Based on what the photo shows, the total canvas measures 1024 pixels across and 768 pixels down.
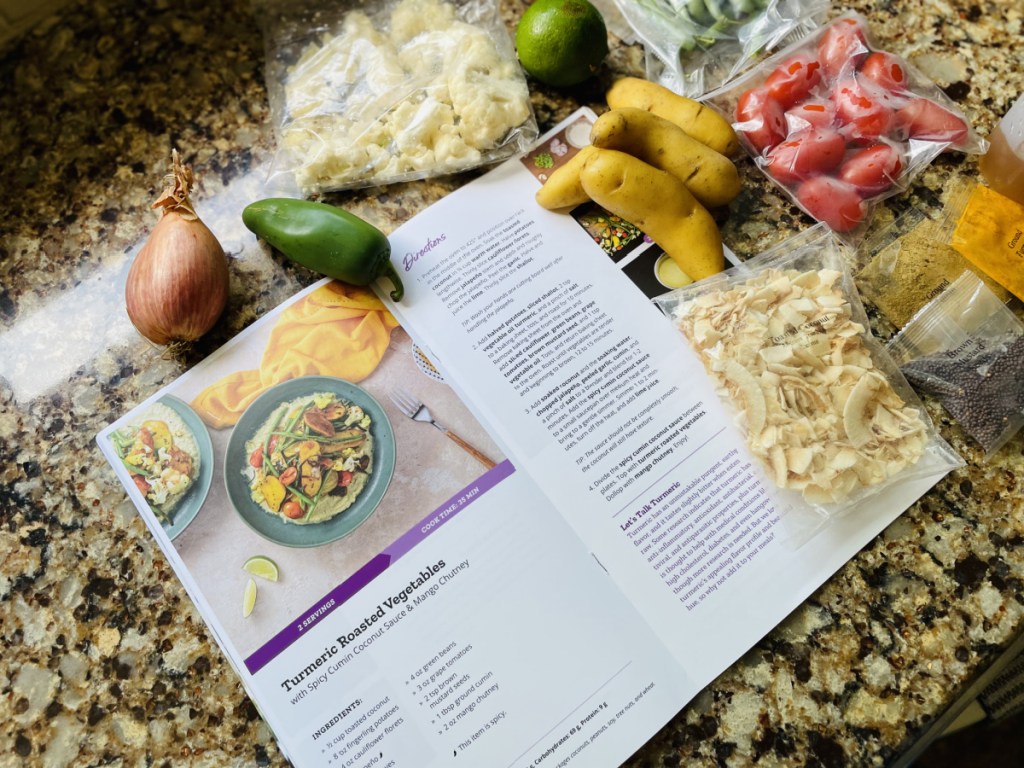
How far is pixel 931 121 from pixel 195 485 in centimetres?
81

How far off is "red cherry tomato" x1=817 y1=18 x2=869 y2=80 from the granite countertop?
0.25 feet

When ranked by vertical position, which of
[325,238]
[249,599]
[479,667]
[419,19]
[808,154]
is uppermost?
[419,19]

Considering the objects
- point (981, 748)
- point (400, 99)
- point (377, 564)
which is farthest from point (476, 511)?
point (981, 748)

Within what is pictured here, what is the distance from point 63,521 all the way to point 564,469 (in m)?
0.47

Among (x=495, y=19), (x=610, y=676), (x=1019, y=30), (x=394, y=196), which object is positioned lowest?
(x=610, y=676)

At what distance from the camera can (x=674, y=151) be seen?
2.36ft

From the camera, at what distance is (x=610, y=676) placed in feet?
2.02

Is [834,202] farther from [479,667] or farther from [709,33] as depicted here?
[479,667]

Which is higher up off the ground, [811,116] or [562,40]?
[562,40]

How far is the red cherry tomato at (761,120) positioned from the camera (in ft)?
2.45

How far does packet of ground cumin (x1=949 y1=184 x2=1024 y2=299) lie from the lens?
688 mm

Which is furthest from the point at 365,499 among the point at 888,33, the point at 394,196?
the point at 888,33

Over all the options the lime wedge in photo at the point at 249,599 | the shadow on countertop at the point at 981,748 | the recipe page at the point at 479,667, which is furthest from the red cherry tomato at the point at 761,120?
the shadow on countertop at the point at 981,748

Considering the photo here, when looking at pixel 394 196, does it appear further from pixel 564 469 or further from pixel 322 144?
pixel 564 469
